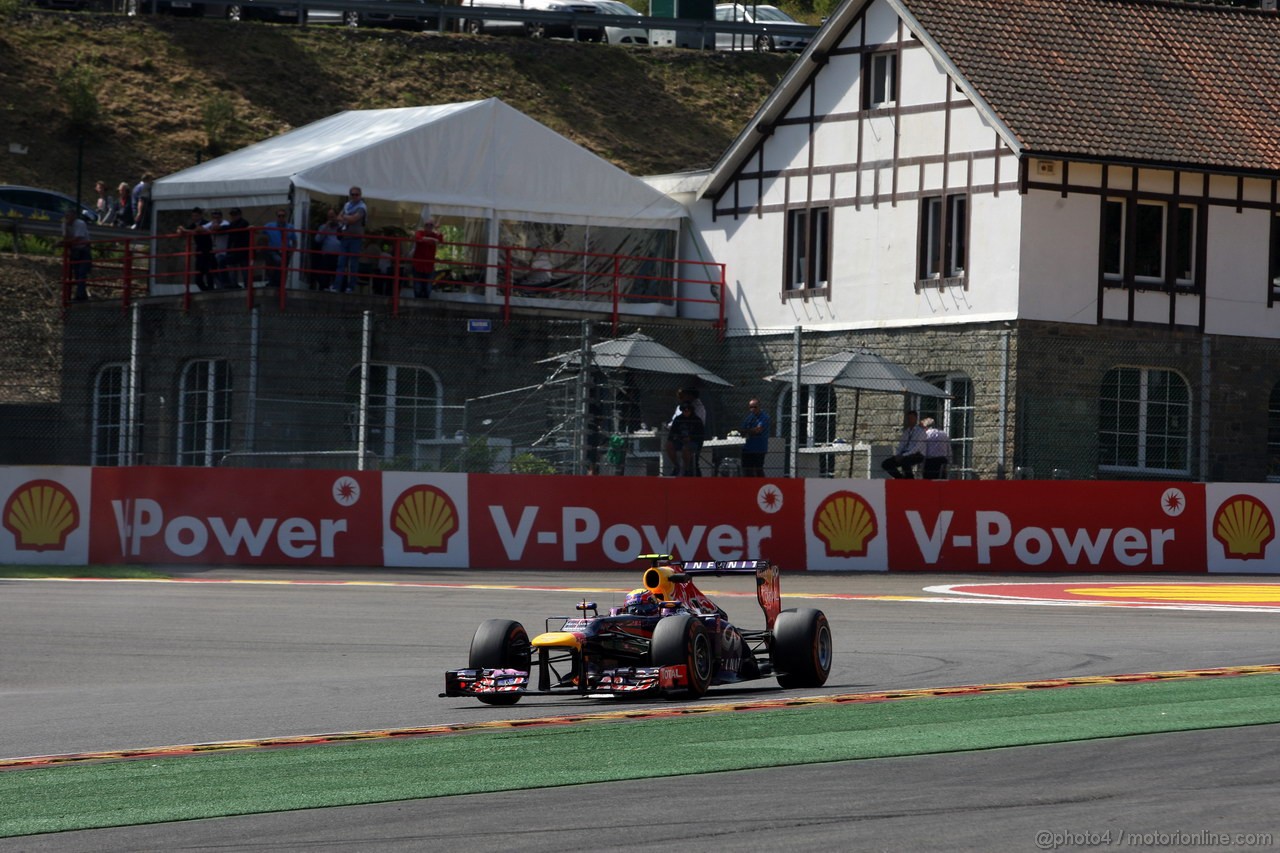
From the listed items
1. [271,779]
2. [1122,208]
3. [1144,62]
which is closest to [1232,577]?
[1122,208]

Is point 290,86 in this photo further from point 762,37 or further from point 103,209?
point 103,209

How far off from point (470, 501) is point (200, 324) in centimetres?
925

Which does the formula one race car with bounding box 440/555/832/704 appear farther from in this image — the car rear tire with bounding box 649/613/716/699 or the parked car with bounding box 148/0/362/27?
the parked car with bounding box 148/0/362/27

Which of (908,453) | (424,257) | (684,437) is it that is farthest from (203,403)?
(908,453)

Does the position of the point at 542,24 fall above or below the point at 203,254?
above

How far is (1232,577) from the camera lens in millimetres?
25344

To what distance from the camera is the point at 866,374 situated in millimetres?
29125

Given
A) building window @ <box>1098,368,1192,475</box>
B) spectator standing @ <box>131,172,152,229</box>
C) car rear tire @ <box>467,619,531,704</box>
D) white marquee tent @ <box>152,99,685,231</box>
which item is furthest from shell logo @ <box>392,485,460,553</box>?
spectator standing @ <box>131,172,152,229</box>

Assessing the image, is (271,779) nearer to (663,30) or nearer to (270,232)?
(270,232)

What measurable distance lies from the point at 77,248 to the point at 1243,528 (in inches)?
804

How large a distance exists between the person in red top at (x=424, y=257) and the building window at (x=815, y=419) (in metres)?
6.39

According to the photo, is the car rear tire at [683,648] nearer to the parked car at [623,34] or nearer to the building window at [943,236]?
the building window at [943,236]

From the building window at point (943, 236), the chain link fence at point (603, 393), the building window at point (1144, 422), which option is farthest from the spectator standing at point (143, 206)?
the building window at point (1144, 422)

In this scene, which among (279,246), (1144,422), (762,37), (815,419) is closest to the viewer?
(279,246)
